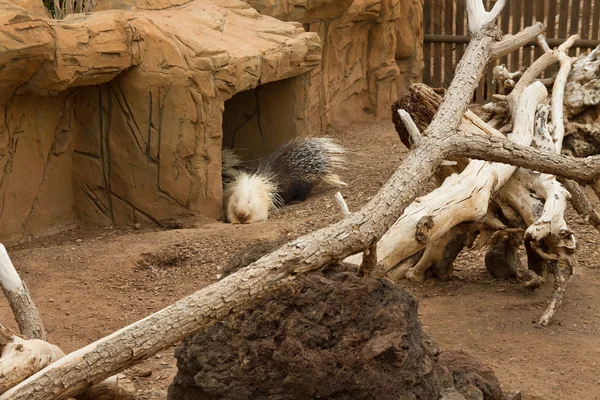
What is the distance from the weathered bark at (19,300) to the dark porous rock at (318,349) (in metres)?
0.52

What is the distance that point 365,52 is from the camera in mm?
10312

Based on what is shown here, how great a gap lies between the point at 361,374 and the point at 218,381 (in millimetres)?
464

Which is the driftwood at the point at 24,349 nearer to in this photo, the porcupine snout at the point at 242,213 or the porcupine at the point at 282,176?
the porcupine snout at the point at 242,213

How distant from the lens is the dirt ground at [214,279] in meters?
4.09

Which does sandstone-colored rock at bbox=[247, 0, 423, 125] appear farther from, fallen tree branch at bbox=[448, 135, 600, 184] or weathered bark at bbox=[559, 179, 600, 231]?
fallen tree branch at bbox=[448, 135, 600, 184]

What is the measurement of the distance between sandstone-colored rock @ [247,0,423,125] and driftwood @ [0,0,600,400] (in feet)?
17.2

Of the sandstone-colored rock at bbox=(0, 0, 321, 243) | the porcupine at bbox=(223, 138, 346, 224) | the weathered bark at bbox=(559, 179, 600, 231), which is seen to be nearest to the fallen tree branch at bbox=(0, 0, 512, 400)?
the weathered bark at bbox=(559, 179, 600, 231)

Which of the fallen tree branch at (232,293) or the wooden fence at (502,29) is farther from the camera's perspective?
the wooden fence at (502,29)

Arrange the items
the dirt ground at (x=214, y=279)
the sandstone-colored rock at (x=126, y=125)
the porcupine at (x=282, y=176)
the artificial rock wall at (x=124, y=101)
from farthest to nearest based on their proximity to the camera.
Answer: the porcupine at (x=282, y=176), the sandstone-colored rock at (x=126, y=125), the artificial rock wall at (x=124, y=101), the dirt ground at (x=214, y=279)

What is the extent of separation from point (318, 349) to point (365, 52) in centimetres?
783

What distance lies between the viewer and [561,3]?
1096cm

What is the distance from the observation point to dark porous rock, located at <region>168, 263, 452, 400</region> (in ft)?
9.09

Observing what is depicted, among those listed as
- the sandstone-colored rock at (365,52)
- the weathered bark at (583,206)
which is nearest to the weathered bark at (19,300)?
the weathered bark at (583,206)

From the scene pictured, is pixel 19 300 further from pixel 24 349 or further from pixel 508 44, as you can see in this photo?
pixel 508 44
